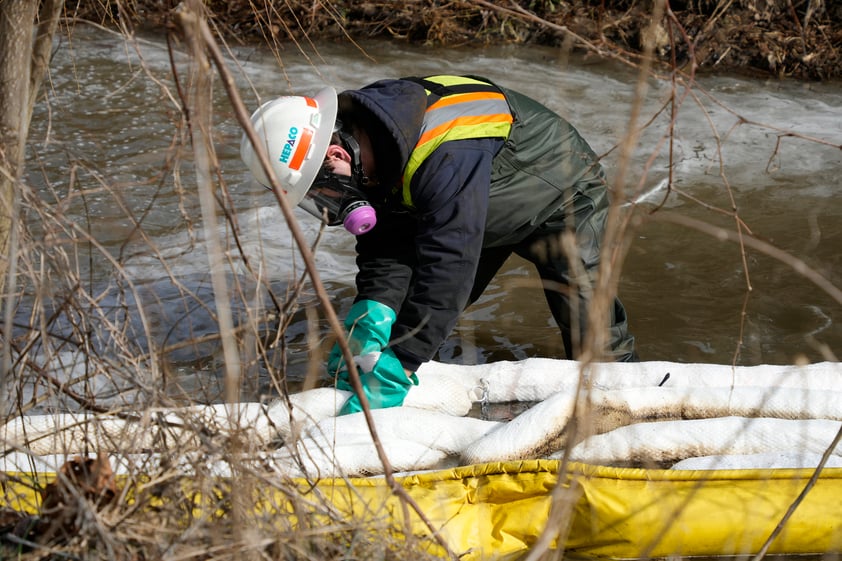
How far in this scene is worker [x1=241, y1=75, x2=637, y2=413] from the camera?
113 inches

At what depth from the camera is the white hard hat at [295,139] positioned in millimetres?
2838

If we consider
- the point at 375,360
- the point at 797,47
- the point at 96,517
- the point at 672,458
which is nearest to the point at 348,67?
the point at 797,47

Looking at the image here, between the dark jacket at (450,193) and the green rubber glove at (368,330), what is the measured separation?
0.07 meters

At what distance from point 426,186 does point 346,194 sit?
284mm

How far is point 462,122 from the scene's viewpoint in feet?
9.87

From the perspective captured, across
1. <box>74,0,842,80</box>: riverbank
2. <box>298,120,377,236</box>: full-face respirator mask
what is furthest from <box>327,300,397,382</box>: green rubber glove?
<box>74,0,842,80</box>: riverbank

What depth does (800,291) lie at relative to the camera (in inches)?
171

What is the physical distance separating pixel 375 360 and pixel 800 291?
7.86 ft

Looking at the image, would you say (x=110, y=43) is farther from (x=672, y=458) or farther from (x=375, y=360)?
(x=672, y=458)

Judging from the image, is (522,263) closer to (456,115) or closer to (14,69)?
(456,115)

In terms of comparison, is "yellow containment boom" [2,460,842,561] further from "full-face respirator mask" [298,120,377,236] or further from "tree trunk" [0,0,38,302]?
"tree trunk" [0,0,38,302]

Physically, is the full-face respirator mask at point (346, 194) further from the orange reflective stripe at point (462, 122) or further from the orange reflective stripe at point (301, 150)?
the orange reflective stripe at point (462, 122)

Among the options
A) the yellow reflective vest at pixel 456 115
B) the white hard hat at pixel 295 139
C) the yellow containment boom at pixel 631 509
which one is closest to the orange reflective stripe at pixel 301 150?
the white hard hat at pixel 295 139

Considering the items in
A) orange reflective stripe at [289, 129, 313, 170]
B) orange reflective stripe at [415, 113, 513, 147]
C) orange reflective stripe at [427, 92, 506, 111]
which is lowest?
orange reflective stripe at [289, 129, 313, 170]
